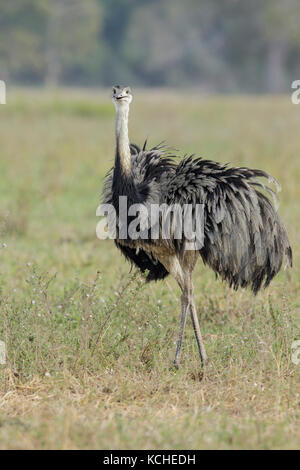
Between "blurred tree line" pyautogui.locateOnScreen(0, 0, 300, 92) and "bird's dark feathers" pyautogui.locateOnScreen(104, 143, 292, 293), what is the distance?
122 feet

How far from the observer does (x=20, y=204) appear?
10.2 m

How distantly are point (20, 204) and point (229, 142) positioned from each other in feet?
21.5

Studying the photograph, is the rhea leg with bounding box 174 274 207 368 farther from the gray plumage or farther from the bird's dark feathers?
the bird's dark feathers

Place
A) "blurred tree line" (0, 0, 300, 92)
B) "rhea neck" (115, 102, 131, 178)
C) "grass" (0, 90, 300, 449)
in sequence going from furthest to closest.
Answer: "blurred tree line" (0, 0, 300, 92)
"rhea neck" (115, 102, 131, 178)
"grass" (0, 90, 300, 449)

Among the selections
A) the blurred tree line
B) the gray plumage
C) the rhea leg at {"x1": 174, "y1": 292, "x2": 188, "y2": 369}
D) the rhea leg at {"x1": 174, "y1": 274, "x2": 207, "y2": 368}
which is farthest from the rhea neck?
the blurred tree line

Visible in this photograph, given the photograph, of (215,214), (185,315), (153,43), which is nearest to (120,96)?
(215,214)

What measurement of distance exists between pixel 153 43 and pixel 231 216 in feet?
133

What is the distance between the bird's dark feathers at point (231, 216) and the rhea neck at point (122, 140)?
0.52ft

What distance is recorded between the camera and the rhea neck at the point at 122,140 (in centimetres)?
536

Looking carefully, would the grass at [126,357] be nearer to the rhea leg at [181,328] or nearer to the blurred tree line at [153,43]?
the rhea leg at [181,328]

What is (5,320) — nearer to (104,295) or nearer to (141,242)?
(141,242)

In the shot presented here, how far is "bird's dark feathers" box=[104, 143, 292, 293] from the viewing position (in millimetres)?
5375
